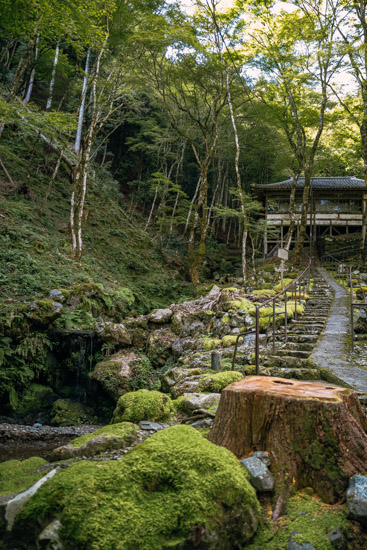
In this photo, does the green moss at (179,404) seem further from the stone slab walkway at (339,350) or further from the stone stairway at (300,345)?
the stone slab walkway at (339,350)

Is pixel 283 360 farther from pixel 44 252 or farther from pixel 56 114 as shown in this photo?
pixel 44 252

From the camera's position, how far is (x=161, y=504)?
Result: 6.73ft

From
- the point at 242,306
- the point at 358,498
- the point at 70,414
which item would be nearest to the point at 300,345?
the point at 242,306

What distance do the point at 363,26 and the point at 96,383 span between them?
17942 mm

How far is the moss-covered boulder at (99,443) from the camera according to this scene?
11.4 ft

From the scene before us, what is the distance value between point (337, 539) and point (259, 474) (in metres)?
0.58

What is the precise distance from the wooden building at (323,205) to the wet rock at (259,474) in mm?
23668

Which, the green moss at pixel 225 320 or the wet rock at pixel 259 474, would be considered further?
the green moss at pixel 225 320

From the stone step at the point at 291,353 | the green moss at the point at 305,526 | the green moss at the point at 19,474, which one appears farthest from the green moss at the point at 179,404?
the green moss at the point at 305,526

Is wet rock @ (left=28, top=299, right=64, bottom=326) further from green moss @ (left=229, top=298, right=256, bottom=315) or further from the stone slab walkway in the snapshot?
the stone slab walkway

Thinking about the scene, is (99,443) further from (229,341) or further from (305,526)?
(229,341)

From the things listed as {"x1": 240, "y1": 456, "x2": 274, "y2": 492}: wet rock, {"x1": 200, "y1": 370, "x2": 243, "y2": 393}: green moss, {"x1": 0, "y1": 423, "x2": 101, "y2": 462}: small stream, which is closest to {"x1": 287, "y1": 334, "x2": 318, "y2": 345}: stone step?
{"x1": 200, "y1": 370, "x2": 243, "y2": 393}: green moss

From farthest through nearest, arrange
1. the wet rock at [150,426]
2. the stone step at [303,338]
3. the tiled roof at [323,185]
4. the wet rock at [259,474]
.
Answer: the tiled roof at [323,185] < the stone step at [303,338] < the wet rock at [150,426] < the wet rock at [259,474]

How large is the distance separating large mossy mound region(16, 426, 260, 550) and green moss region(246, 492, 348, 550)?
0.11 meters
